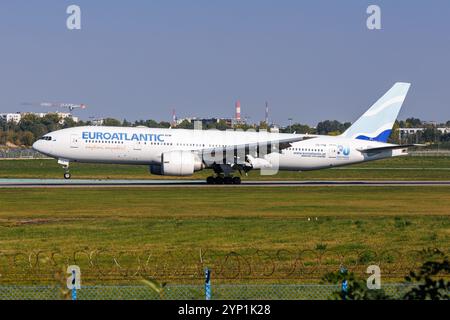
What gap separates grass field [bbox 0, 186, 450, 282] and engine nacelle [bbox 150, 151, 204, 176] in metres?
3.82

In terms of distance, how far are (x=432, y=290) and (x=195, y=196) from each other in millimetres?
40868

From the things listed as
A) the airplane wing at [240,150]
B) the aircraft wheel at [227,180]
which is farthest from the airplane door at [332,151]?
the aircraft wheel at [227,180]

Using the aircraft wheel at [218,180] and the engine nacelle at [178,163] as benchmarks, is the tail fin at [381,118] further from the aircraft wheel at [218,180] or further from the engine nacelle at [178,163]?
the engine nacelle at [178,163]

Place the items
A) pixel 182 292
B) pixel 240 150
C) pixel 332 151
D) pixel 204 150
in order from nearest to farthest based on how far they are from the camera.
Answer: pixel 182 292
pixel 204 150
pixel 240 150
pixel 332 151

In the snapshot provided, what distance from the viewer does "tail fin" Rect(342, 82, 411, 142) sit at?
72625 millimetres

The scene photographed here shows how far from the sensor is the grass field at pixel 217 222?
29.1m

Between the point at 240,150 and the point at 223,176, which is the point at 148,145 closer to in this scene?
the point at 223,176

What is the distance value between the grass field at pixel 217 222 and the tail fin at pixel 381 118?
1557 cm

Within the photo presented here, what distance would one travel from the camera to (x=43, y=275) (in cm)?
2331

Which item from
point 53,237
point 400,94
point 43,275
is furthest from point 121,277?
point 400,94

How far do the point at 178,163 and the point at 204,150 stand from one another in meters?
3.13

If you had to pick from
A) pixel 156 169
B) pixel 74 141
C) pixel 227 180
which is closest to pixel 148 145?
pixel 156 169

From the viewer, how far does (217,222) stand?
122 ft

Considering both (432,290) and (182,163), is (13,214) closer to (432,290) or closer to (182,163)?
(182,163)
